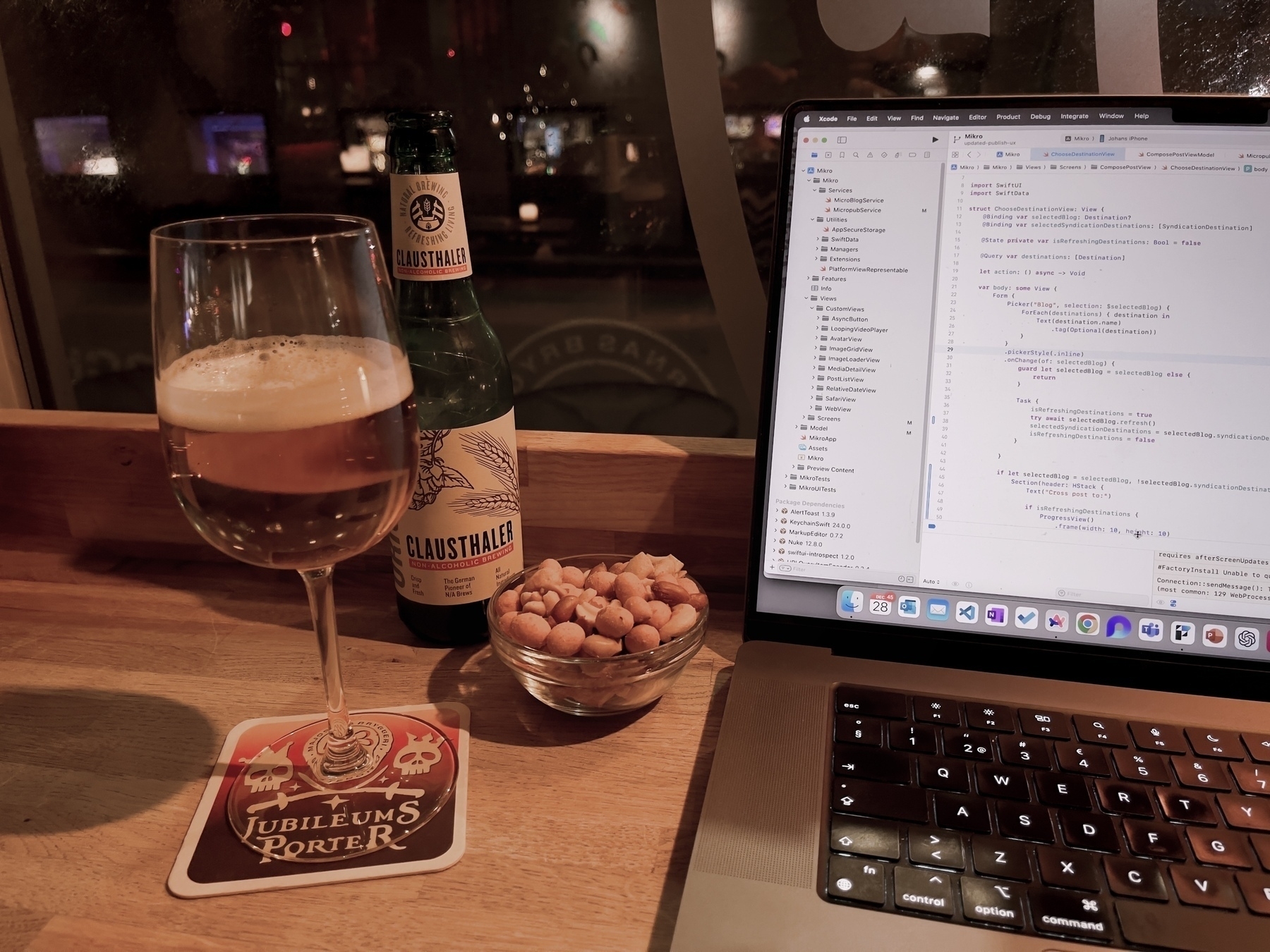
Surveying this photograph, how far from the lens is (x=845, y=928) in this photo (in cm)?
36

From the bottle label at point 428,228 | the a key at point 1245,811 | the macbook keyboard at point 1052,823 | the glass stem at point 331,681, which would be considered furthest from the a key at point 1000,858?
the bottle label at point 428,228

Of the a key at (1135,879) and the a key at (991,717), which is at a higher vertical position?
the a key at (991,717)

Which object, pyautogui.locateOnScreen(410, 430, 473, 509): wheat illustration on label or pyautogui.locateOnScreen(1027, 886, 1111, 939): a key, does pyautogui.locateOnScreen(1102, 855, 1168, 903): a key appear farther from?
pyautogui.locateOnScreen(410, 430, 473, 509): wheat illustration on label

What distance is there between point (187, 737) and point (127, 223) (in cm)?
66

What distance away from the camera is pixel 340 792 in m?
0.47

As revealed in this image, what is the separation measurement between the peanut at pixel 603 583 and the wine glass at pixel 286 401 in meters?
0.15

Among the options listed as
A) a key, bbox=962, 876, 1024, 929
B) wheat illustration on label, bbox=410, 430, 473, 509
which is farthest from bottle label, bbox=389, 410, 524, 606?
a key, bbox=962, 876, 1024, 929

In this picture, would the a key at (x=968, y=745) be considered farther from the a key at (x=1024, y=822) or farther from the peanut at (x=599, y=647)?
the peanut at (x=599, y=647)

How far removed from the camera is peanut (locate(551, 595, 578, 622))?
1.73 feet

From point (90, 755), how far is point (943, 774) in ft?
1.57

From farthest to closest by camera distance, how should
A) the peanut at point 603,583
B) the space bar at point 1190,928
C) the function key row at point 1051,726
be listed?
the peanut at point 603,583 < the function key row at point 1051,726 < the space bar at point 1190,928

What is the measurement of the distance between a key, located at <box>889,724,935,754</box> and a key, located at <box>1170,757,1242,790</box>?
0.39 ft

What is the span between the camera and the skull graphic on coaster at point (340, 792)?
441 mm

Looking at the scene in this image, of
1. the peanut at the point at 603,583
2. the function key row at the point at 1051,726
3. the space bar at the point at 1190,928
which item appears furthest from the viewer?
the peanut at the point at 603,583
